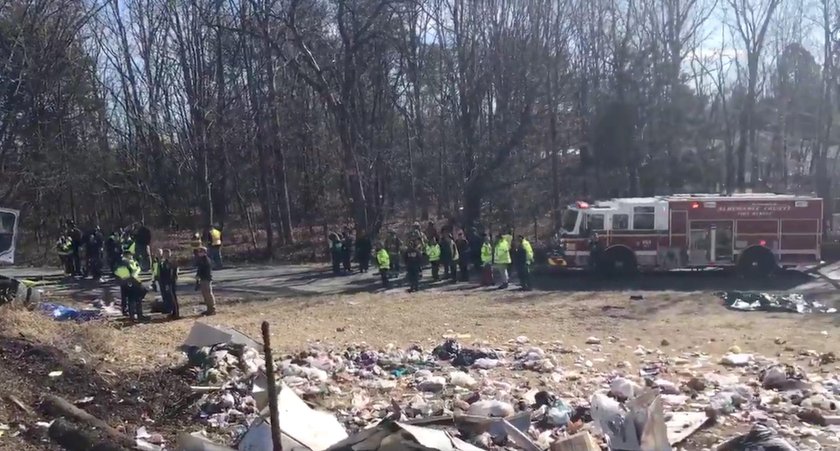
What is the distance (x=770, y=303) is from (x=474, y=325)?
7159mm

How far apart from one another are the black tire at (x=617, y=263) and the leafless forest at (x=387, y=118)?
10.3 m

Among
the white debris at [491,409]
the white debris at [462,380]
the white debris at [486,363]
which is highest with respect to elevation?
the white debris at [491,409]

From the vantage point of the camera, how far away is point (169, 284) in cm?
1614

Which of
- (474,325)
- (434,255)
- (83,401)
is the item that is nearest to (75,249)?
(434,255)

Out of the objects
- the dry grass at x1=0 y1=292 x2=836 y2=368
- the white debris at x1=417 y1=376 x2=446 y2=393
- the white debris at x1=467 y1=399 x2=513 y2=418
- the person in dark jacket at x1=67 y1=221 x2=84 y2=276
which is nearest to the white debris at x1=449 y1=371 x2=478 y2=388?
the white debris at x1=417 y1=376 x2=446 y2=393

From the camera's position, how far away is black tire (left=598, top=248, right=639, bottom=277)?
22.5 metres

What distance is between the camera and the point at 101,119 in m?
43.4

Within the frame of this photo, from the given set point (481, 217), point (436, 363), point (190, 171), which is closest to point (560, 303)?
point (436, 363)

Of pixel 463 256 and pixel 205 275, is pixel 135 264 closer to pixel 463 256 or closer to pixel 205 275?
pixel 205 275

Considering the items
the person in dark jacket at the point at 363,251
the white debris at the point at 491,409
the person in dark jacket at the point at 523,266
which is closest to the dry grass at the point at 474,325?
the person in dark jacket at the point at 523,266

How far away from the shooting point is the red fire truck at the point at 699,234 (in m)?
22.5

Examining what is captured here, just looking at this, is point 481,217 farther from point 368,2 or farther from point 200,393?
Answer: point 200,393

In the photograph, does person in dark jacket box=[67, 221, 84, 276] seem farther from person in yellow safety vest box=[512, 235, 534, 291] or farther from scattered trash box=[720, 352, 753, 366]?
scattered trash box=[720, 352, 753, 366]

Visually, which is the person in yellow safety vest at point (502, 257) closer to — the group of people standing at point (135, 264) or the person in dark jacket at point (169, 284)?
the group of people standing at point (135, 264)
